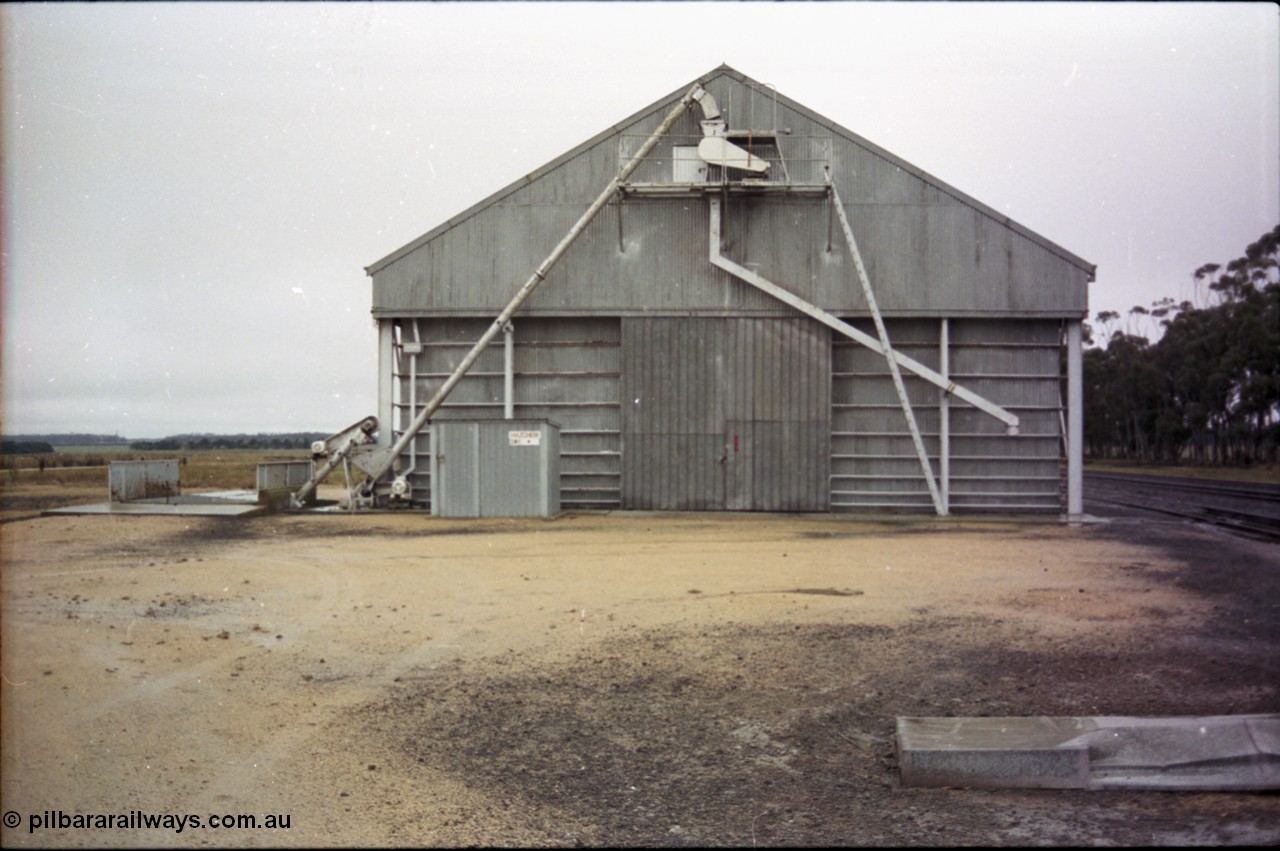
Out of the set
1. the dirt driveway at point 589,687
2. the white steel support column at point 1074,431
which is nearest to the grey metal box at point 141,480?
the dirt driveway at point 589,687

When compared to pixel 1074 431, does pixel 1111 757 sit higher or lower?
lower

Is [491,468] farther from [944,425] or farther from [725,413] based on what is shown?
[944,425]

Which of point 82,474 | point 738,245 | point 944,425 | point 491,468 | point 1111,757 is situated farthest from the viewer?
point 82,474

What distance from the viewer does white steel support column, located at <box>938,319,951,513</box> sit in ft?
78.4

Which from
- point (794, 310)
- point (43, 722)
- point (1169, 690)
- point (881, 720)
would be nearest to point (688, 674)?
point (881, 720)

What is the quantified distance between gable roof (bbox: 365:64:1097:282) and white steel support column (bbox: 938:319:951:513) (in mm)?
2855

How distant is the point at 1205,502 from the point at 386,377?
924 inches

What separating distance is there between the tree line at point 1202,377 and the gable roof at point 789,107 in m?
38.0

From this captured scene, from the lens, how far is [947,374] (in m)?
24.2

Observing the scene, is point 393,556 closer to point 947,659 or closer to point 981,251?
point 947,659

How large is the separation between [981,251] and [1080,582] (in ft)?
43.8

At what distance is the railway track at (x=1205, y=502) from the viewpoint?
70.1 ft

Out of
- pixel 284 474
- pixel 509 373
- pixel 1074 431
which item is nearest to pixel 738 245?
pixel 509 373

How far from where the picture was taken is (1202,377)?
63906 mm
